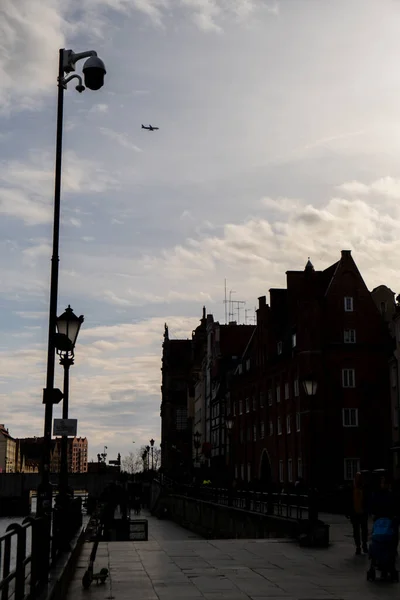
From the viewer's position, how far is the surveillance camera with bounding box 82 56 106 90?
15.7 m

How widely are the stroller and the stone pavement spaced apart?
0.33m

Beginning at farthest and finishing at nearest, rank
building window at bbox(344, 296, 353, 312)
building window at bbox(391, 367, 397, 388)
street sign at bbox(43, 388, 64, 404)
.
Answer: building window at bbox(344, 296, 353, 312) < building window at bbox(391, 367, 397, 388) < street sign at bbox(43, 388, 64, 404)

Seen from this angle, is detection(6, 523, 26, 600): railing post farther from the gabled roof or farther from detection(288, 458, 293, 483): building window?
the gabled roof

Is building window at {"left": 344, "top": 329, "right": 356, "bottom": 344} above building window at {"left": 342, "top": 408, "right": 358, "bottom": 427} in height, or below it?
above

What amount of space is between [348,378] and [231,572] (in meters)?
42.2

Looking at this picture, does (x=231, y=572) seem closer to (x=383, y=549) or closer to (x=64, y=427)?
(x=383, y=549)

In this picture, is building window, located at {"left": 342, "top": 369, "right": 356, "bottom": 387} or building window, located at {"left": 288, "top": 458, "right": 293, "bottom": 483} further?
building window, located at {"left": 288, "top": 458, "right": 293, "bottom": 483}

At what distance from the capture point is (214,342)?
307 feet

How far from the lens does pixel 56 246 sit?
653 inches

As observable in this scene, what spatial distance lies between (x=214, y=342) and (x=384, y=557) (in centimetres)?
7906

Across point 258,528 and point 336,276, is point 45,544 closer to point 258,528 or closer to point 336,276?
point 258,528

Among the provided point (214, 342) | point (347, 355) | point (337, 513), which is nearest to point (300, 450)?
point (347, 355)

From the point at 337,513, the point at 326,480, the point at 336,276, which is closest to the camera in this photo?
the point at 337,513

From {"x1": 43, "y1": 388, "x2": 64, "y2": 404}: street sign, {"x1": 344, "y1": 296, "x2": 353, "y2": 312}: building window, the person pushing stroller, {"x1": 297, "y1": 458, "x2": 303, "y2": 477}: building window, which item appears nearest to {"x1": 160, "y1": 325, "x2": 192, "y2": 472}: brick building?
{"x1": 297, "y1": 458, "x2": 303, "y2": 477}: building window
